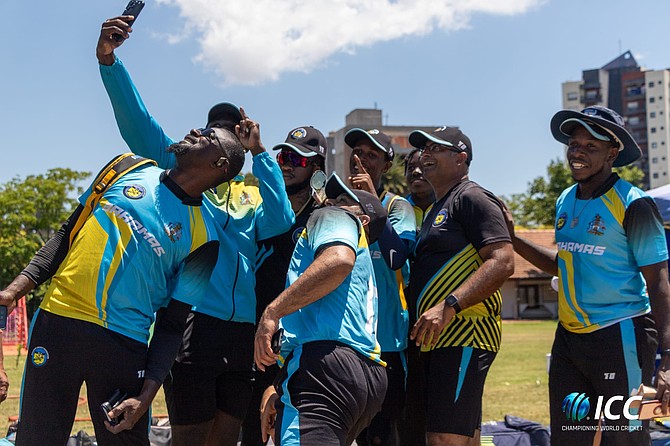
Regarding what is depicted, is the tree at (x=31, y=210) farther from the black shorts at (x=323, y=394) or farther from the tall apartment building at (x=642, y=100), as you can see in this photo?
the tall apartment building at (x=642, y=100)

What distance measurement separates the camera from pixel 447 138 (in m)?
4.68

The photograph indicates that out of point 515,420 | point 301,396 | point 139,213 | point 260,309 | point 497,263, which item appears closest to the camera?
point 301,396

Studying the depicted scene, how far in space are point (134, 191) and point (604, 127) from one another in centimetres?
296

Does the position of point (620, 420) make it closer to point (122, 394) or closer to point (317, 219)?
point (317, 219)

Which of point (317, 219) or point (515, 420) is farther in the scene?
point (515, 420)

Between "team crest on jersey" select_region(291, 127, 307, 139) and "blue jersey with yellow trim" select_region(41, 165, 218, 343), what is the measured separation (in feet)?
5.04

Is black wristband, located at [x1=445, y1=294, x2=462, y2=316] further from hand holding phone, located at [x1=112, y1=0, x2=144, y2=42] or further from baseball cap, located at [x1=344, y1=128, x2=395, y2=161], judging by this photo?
hand holding phone, located at [x1=112, y1=0, x2=144, y2=42]

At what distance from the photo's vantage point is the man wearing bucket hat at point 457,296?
4090mm

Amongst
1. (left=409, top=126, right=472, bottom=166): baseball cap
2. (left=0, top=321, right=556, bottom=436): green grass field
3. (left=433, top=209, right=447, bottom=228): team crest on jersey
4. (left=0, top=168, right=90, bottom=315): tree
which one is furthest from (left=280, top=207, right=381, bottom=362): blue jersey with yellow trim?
(left=0, top=168, right=90, bottom=315): tree

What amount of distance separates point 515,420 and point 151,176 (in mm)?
5017

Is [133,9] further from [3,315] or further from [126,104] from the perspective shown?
[3,315]

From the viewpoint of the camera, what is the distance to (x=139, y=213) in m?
3.58

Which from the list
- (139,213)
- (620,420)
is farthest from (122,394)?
(620,420)

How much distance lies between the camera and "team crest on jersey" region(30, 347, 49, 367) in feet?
11.2
